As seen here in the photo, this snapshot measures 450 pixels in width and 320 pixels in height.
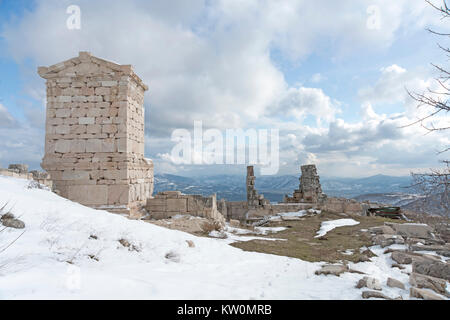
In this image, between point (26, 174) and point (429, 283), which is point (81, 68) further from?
point (429, 283)

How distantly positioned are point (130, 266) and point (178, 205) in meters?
6.56

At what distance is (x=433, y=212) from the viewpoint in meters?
4.71

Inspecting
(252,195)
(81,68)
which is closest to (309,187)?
(252,195)

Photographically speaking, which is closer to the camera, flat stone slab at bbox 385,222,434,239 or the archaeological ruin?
flat stone slab at bbox 385,222,434,239

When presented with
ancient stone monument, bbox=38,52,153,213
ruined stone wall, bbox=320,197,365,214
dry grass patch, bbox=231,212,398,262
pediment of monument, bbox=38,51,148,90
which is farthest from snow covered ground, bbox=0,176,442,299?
ruined stone wall, bbox=320,197,365,214

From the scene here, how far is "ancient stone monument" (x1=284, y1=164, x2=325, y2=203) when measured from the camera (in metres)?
18.5

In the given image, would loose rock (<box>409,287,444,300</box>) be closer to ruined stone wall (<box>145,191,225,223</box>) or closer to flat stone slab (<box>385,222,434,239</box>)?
flat stone slab (<box>385,222,434,239</box>)

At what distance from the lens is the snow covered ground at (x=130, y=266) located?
2979 millimetres

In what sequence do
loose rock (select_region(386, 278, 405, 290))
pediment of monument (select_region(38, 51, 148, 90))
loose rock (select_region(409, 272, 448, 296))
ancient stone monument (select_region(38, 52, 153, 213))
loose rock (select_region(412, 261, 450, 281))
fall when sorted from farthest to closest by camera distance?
pediment of monument (select_region(38, 51, 148, 90)) → ancient stone monument (select_region(38, 52, 153, 213)) → loose rock (select_region(412, 261, 450, 281)) → loose rock (select_region(386, 278, 405, 290)) → loose rock (select_region(409, 272, 448, 296))

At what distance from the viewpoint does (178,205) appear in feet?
35.6

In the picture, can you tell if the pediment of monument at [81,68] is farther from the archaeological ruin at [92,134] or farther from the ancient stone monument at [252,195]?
the ancient stone monument at [252,195]

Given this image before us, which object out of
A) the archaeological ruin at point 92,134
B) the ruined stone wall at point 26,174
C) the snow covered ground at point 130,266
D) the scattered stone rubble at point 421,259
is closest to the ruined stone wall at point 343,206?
the scattered stone rubble at point 421,259

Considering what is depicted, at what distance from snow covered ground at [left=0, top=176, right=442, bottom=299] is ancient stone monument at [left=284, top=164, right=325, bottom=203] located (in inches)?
468
